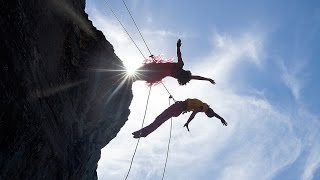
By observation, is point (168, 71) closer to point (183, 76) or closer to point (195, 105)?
point (183, 76)

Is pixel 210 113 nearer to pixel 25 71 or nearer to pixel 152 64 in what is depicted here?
pixel 152 64

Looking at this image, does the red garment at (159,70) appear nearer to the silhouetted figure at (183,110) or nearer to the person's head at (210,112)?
the silhouetted figure at (183,110)

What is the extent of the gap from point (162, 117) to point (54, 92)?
6.04 m

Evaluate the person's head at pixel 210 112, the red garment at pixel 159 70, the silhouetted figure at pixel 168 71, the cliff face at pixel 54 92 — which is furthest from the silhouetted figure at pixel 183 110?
the cliff face at pixel 54 92

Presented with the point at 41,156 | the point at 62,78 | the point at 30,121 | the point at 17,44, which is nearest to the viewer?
the point at 17,44

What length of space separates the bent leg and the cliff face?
1654 mm

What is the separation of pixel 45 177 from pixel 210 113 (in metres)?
8.09

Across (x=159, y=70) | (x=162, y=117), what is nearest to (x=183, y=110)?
(x=162, y=117)

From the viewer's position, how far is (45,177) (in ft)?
41.3

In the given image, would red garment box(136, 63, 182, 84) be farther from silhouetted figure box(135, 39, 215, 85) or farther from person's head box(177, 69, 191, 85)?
person's head box(177, 69, 191, 85)

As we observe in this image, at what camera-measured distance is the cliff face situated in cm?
1000

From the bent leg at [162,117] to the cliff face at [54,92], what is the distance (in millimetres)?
1654

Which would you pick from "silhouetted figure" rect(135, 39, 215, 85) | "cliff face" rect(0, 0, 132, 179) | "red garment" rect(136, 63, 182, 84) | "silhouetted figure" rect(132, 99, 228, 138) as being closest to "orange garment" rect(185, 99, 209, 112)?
"silhouetted figure" rect(132, 99, 228, 138)

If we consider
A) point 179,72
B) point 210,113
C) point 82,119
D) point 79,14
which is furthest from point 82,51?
point 210,113
